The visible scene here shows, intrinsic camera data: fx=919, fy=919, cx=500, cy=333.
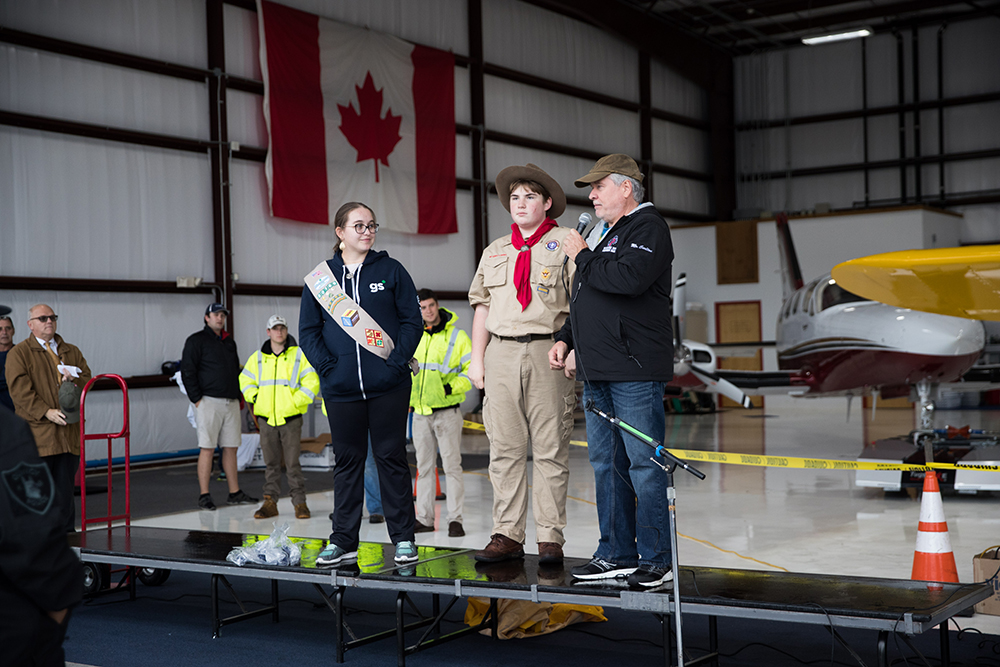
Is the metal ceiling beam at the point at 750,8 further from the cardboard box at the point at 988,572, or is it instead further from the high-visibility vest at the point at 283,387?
the cardboard box at the point at 988,572

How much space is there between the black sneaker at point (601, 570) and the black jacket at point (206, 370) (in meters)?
5.27

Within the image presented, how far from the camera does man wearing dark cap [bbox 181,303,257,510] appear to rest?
8.12 m

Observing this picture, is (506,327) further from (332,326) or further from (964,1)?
(964,1)

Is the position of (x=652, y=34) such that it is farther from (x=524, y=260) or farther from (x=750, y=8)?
(x=524, y=260)

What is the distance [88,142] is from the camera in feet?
38.1

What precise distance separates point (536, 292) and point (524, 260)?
150 millimetres

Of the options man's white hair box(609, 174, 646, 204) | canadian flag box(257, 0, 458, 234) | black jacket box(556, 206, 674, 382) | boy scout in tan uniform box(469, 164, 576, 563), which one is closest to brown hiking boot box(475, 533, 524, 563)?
boy scout in tan uniform box(469, 164, 576, 563)

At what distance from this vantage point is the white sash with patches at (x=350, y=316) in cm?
405

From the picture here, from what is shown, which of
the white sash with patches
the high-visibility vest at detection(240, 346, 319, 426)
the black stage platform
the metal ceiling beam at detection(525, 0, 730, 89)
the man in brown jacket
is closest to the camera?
the black stage platform

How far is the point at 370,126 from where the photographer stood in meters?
15.0

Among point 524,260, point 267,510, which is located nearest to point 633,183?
point 524,260

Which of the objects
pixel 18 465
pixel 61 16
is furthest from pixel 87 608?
pixel 61 16

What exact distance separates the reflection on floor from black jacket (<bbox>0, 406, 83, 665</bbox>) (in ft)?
13.4

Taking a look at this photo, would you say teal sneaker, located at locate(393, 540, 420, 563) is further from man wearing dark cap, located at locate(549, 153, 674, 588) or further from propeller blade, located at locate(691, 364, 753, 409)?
propeller blade, located at locate(691, 364, 753, 409)
